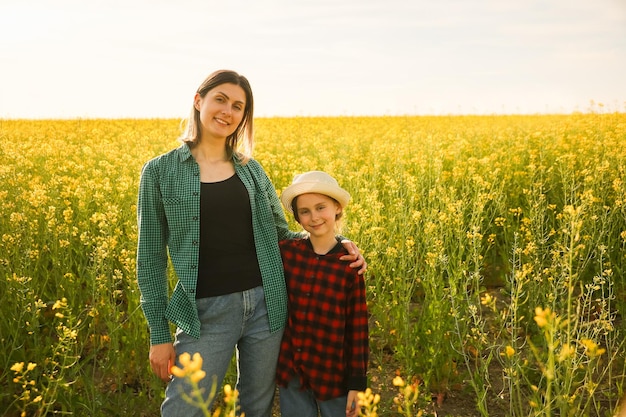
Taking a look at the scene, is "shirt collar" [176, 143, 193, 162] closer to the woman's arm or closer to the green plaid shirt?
the green plaid shirt

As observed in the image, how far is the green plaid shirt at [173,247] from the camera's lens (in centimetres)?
224

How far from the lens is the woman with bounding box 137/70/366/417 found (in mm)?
2248

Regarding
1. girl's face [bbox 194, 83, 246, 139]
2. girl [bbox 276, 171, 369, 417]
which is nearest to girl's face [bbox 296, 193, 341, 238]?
girl [bbox 276, 171, 369, 417]

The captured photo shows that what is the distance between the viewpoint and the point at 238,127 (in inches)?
101

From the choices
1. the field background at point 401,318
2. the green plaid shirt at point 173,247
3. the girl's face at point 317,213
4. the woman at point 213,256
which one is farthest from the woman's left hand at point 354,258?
the field background at point 401,318

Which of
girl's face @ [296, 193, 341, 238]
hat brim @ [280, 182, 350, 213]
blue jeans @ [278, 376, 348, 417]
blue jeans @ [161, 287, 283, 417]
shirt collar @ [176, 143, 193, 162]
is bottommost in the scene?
blue jeans @ [278, 376, 348, 417]

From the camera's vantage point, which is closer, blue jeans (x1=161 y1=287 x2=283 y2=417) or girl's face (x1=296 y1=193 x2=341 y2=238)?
blue jeans (x1=161 y1=287 x2=283 y2=417)

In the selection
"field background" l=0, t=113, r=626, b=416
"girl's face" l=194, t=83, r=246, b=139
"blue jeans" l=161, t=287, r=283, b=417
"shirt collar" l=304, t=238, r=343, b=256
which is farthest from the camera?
"field background" l=0, t=113, r=626, b=416

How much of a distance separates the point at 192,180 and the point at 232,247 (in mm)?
318

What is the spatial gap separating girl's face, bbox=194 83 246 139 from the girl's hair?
3cm

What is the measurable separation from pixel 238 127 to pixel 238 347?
96cm

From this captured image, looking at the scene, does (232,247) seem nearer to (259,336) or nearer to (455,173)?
(259,336)

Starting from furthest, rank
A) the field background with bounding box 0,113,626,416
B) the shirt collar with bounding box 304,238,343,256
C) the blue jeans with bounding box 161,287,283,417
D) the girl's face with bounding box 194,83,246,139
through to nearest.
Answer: the field background with bounding box 0,113,626,416 < the shirt collar with bounding box 304,238,343,256 < the girl's face with bounding box 194,83,246,139 < the blue jeans with bounding box 161,287,283,417

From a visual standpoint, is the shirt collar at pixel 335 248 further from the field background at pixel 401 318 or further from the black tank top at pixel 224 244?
the field background at pixel 401 318
